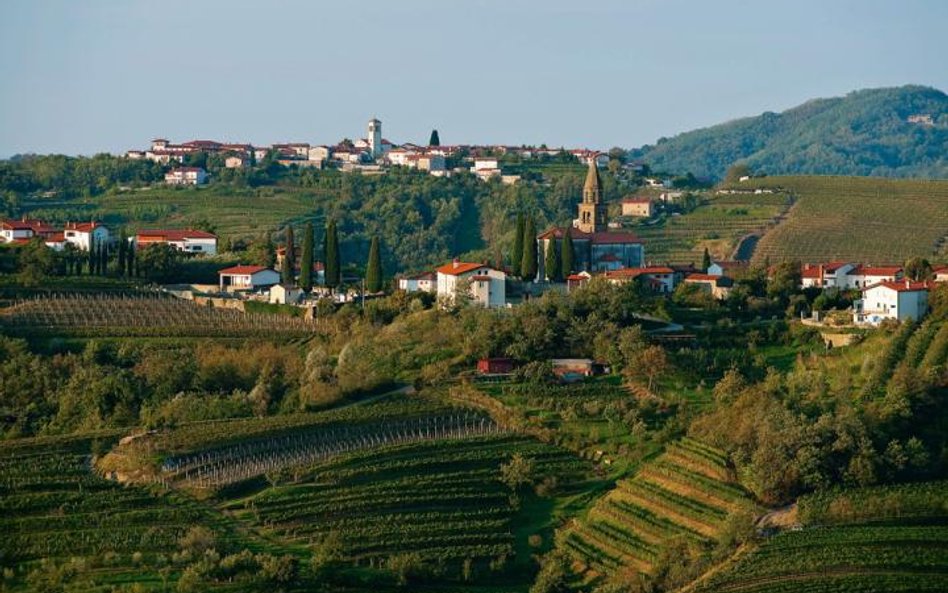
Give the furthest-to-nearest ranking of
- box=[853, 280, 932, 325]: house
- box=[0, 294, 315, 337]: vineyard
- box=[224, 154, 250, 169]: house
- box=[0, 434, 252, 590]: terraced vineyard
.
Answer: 1. box=[224, 154, 250, 169]: house
2. box=[0, 294, 315, 337]: vineyard
3. box=[853, 280, 932, 325]: house
4. box=[0, 434, 252, 590]: terraced vineyard

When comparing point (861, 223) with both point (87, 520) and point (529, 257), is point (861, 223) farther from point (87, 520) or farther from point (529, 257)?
point (87, 520)

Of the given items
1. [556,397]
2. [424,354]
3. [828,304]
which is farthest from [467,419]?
[828,304]

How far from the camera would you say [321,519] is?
37906mm

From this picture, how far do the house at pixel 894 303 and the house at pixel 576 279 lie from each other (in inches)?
417

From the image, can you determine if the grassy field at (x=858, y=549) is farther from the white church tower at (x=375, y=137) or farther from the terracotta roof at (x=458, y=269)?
the white church tower at (x=375, y=137)

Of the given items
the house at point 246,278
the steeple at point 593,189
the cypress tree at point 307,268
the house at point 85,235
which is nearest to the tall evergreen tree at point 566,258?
the cypress tree at point 307,268

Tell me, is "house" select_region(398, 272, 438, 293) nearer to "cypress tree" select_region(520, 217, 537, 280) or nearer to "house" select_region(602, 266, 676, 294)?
"cypress tree" select_region(520, 217, 537, 280)

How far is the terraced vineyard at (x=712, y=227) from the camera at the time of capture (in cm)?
8088

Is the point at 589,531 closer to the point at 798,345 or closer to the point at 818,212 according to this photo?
the point at 798,345

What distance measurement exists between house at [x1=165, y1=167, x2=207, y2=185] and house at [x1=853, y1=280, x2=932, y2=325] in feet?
194

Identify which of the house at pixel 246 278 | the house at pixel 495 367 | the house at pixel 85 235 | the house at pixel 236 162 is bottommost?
the house at pixel 495 367

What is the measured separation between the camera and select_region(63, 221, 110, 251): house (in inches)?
2835

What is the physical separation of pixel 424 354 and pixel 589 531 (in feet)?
45.0

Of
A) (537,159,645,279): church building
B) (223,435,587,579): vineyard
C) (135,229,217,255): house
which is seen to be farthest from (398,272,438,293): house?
(223,435,587,579): vineyard
